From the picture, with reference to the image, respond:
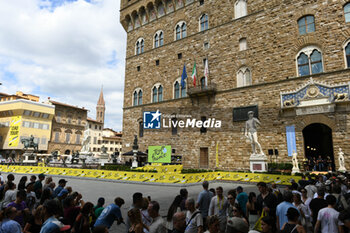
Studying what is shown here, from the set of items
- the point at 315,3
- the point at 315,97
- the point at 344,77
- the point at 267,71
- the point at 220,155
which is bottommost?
the point at 220,155

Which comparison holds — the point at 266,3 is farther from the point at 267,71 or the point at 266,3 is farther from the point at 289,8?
the point at 267,71

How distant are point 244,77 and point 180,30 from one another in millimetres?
9851

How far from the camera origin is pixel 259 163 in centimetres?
1579

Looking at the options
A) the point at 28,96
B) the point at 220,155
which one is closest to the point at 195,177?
the point at 220,155

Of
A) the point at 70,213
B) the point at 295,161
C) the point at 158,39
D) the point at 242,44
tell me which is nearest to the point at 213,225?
the point at 70,213

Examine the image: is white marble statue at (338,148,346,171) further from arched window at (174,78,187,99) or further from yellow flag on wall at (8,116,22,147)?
yellow flag on wall at (8,116,22,147)

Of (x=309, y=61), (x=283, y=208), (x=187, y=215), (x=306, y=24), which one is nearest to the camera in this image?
(x=283, y=208)

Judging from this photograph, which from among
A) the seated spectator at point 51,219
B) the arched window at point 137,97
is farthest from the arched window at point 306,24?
the seated spectator at point 51,219

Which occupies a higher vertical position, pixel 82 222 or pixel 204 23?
pixel 204 23

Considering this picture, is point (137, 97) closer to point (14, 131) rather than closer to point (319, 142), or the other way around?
point (319, 142)

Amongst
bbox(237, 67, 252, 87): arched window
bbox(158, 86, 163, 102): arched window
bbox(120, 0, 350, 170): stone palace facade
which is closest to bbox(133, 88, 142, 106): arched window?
bbox(120, 0, 350, 170): stone palace facade

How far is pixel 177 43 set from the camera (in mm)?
24969

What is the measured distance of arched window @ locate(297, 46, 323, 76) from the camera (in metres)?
16.7

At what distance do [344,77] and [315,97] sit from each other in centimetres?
221
